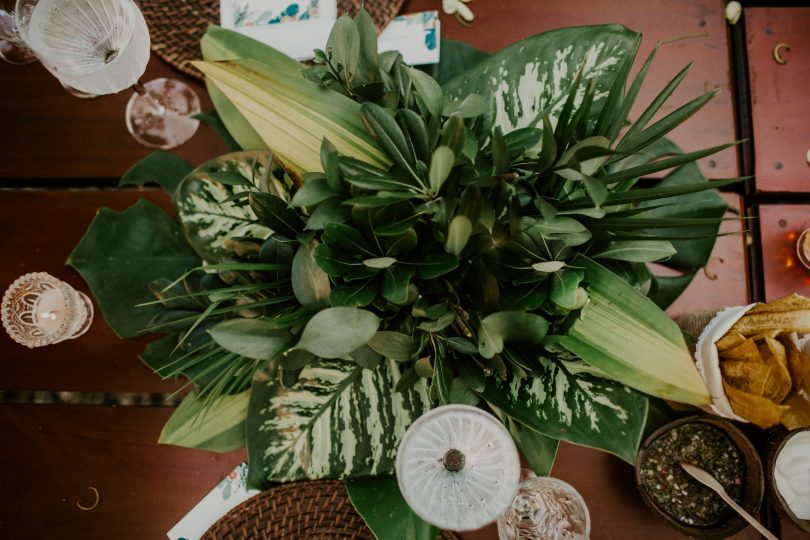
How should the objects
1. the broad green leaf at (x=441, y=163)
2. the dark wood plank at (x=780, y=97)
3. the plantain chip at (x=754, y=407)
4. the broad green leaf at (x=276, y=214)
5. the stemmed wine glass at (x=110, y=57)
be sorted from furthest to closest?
1. the dark wood plank at (x=780, y=97)
2. the stemmed wine glass at (x=110, y=57)
3. the plantain chip at (x=754, y=407)
4. the broad green leaf at (x=276, y=214)
5. the broad green leaf at (x=441, y=163)

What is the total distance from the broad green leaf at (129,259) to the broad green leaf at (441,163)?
51 centimetres

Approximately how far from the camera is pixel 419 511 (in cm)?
52

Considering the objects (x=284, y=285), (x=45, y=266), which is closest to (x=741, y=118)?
(x=284, y=285)

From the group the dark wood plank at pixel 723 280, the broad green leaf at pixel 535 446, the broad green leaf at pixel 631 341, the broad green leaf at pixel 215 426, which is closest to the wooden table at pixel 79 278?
the dark wood plank at pixel 723 280

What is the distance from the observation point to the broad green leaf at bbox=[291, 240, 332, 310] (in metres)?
0.49

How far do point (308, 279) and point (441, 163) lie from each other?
172 millimetres

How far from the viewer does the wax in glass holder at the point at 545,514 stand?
28.0 inches

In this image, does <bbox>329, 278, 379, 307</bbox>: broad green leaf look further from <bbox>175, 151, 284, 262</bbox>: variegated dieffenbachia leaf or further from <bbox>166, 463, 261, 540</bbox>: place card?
<bbox>166, 463, 261, 540</bbox>: place card

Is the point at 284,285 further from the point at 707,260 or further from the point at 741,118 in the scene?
the point at 741,118

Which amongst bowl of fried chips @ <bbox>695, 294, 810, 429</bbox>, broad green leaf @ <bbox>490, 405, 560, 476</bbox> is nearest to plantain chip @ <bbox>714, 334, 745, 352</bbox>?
bowl of fried chips @ <bbox>695, 294, 810, 429</bbox>

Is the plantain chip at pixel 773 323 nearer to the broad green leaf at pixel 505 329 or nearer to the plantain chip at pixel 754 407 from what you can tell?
the plantain chip at pixel 754 407

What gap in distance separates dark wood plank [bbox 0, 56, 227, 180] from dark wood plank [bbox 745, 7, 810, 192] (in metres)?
0.83

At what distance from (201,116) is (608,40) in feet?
1.71

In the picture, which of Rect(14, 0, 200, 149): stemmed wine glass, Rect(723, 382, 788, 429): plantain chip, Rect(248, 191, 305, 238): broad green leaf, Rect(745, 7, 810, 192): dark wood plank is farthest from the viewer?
Rect(745, 7, 810, 192): dark wood plank
